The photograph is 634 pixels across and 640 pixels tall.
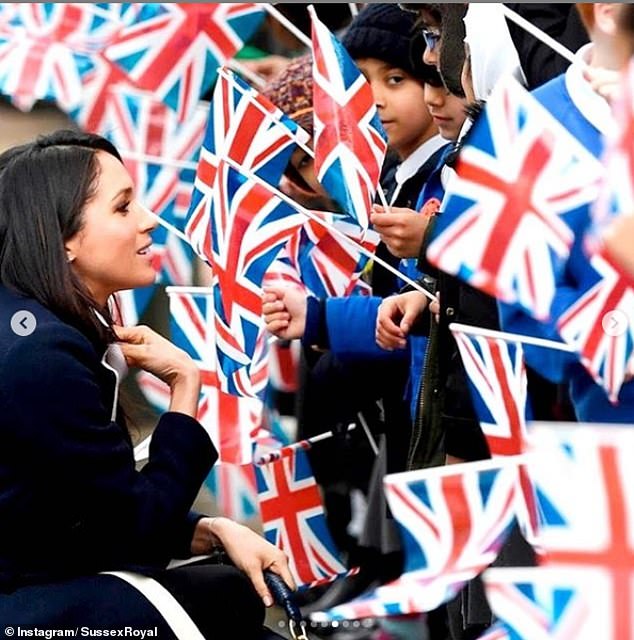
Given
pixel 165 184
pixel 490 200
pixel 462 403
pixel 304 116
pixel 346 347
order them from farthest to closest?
1. pixel 165 184
2. pixel 304 116
3. pixel 346 347
4. pixel 462 403
5. pixel 490 200

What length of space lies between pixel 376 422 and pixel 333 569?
17.0 inches

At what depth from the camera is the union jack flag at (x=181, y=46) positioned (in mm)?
4691

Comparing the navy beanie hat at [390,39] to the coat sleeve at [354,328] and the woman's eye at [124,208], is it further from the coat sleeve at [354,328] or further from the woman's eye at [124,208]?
the woman's eye at [124,208]

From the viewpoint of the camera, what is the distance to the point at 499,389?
2939 millimetres

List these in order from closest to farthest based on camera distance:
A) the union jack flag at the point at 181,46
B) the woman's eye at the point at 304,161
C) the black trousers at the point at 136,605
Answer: the black trousers at the point at 136,605 → the woman's eye at the point at 304,161 → the union jack flag at the point at 181,46

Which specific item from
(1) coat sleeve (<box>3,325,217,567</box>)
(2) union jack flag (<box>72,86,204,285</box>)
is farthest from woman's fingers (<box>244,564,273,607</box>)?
(2) union jack flag (<box>72,86,204,285</box>)

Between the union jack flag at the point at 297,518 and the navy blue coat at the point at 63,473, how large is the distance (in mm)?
984

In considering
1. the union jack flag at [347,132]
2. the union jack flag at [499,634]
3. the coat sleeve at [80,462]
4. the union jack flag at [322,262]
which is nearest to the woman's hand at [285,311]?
the union jack flag at [322,262]

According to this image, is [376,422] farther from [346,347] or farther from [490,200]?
[490,200]

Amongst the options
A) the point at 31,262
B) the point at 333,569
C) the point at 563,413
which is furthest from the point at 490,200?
the point at 333,569

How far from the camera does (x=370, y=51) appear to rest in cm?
405

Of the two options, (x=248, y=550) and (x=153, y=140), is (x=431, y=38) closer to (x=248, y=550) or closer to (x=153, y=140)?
(x=248, y=550)

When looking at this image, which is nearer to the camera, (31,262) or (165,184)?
(31,262)

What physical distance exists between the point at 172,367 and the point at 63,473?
14.6 inches
